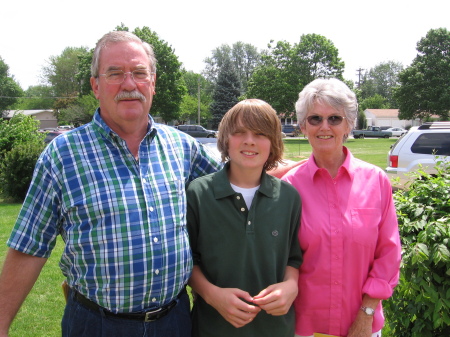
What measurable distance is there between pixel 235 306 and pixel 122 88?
1304 mm

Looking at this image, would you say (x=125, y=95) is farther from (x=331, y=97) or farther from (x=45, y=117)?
A: (x=45, y=117)

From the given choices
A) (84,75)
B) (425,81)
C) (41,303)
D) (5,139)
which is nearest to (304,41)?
(425,81)

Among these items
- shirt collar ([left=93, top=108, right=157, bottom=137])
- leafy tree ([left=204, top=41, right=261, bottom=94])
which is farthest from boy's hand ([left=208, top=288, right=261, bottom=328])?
leafy tree ([left=204, top=41, right=261, bottom=94])

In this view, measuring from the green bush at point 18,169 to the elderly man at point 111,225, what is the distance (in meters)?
11.0

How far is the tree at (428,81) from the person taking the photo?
4338 centimetres

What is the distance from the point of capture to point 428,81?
44.0 metres

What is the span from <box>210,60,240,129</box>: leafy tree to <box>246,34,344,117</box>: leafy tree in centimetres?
859

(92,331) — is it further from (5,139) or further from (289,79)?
(289,79)

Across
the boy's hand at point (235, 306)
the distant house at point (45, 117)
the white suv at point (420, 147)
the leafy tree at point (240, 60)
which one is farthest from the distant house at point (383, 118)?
the boy's hand at point (235, 306)

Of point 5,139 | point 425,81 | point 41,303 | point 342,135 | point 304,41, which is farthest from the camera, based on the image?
point 304,41

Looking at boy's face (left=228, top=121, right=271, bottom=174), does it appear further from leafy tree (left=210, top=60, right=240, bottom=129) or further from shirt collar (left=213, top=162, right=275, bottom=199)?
leafy tree (left=210, top=60, right=240, bottom=129)

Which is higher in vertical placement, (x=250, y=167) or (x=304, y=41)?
(x=304, y=41)

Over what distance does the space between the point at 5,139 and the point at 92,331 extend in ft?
45.0

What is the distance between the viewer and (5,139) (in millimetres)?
13812
